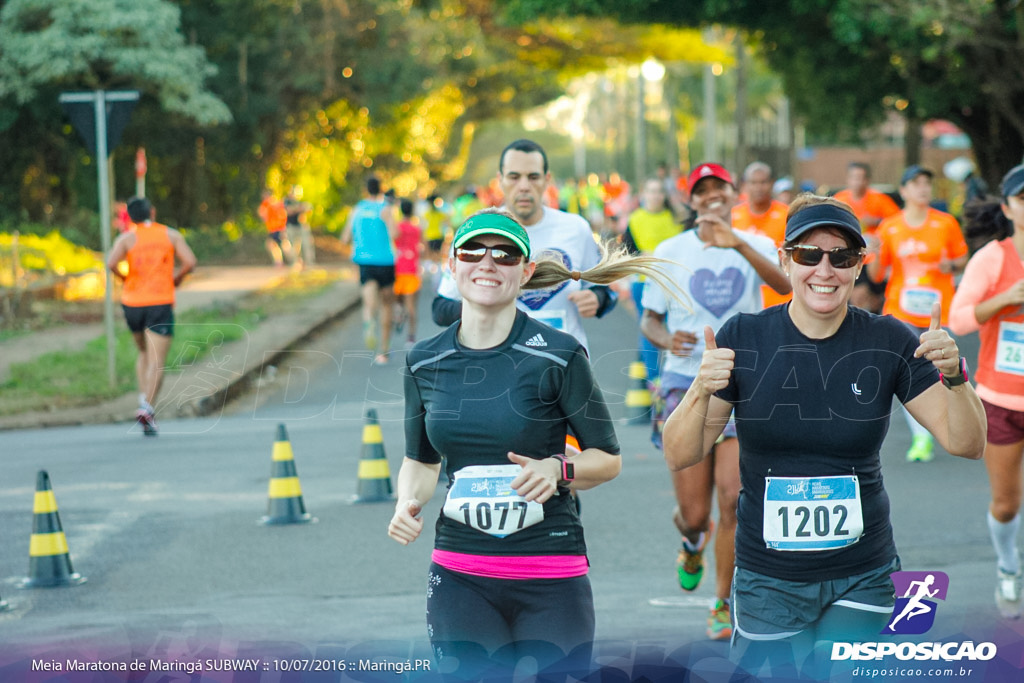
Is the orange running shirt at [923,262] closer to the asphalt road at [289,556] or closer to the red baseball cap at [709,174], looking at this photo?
the asphalt road at [289,556]

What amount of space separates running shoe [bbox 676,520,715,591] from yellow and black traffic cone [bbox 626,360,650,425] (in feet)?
17.4

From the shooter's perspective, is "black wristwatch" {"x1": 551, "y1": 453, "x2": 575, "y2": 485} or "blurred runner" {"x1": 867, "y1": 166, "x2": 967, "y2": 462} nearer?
"black wristwatch" {"x1": 551, "y1": 453, "x2": 575, "y2": 485}

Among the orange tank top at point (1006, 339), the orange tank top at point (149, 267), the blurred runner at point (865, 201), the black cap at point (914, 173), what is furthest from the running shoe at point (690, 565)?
the orange tank top at point (149, 267)

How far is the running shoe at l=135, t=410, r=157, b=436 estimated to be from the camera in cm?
1265

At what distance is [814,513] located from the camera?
3852 mm

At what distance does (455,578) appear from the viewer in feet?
13.0

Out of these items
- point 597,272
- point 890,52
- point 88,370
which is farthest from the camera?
point 890,52

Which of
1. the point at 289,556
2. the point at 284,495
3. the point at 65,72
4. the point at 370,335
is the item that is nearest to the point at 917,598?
the point at 289,556

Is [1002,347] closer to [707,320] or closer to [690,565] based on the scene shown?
[707,320]

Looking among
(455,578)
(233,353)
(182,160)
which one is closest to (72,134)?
(182,160)

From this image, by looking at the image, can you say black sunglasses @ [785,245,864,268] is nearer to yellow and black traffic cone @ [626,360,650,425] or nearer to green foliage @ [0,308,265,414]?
yellow and black traffic cone @ [626,360,650,425]

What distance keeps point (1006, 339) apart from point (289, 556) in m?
4.02

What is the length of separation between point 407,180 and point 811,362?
4871cm

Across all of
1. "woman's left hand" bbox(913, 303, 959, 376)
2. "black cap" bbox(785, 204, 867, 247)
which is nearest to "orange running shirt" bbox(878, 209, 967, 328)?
"black cap" bbox(785, 204, 867, 247)
